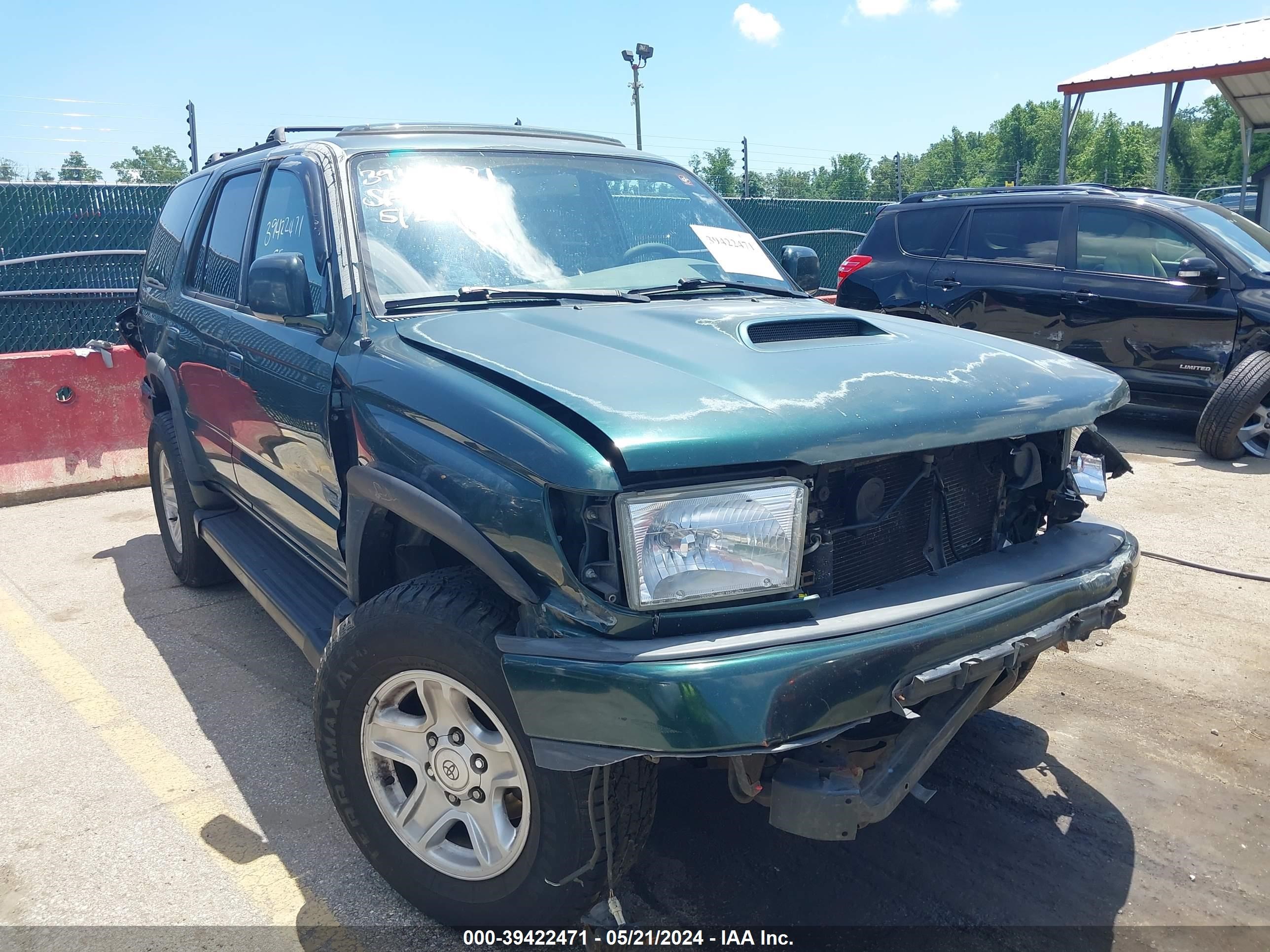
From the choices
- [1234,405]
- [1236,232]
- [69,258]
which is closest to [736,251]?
[1234,405]

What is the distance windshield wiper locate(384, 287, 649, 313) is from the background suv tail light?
6917mm

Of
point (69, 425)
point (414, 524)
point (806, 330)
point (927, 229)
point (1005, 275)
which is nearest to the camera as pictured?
point (414, 524)

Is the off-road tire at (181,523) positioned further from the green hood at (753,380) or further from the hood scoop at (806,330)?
the hood scoop at (806,330)

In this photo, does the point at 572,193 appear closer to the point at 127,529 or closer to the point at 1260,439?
the point at 127,529

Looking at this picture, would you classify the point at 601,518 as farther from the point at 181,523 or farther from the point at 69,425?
the point at 69,425

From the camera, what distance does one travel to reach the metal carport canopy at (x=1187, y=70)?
48.8ft

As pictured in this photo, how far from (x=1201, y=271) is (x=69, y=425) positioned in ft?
27.0

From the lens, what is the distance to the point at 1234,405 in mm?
7113

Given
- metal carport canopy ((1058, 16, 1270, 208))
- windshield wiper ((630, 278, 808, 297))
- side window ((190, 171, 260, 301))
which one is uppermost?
metal carport canopy ((1058, 16, 1270, 208))

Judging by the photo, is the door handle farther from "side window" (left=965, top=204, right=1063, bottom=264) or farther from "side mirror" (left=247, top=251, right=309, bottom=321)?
"side mirror" (left=247, top=251, right=309, bottom=321)

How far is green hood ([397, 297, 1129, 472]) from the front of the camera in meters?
2.09

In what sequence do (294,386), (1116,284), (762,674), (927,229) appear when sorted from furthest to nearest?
(927,229) → (1116,284) → (294,386) → (762,674)

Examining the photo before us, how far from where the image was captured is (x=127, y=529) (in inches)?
253

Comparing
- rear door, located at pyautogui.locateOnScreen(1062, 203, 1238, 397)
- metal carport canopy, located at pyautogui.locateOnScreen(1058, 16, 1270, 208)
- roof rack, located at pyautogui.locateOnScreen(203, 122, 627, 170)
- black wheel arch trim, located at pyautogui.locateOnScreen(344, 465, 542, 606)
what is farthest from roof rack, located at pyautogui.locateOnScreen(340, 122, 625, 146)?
metal carport canopy, located at pyautogui.locateOnScreen(1058, 16, 1270, 208)
